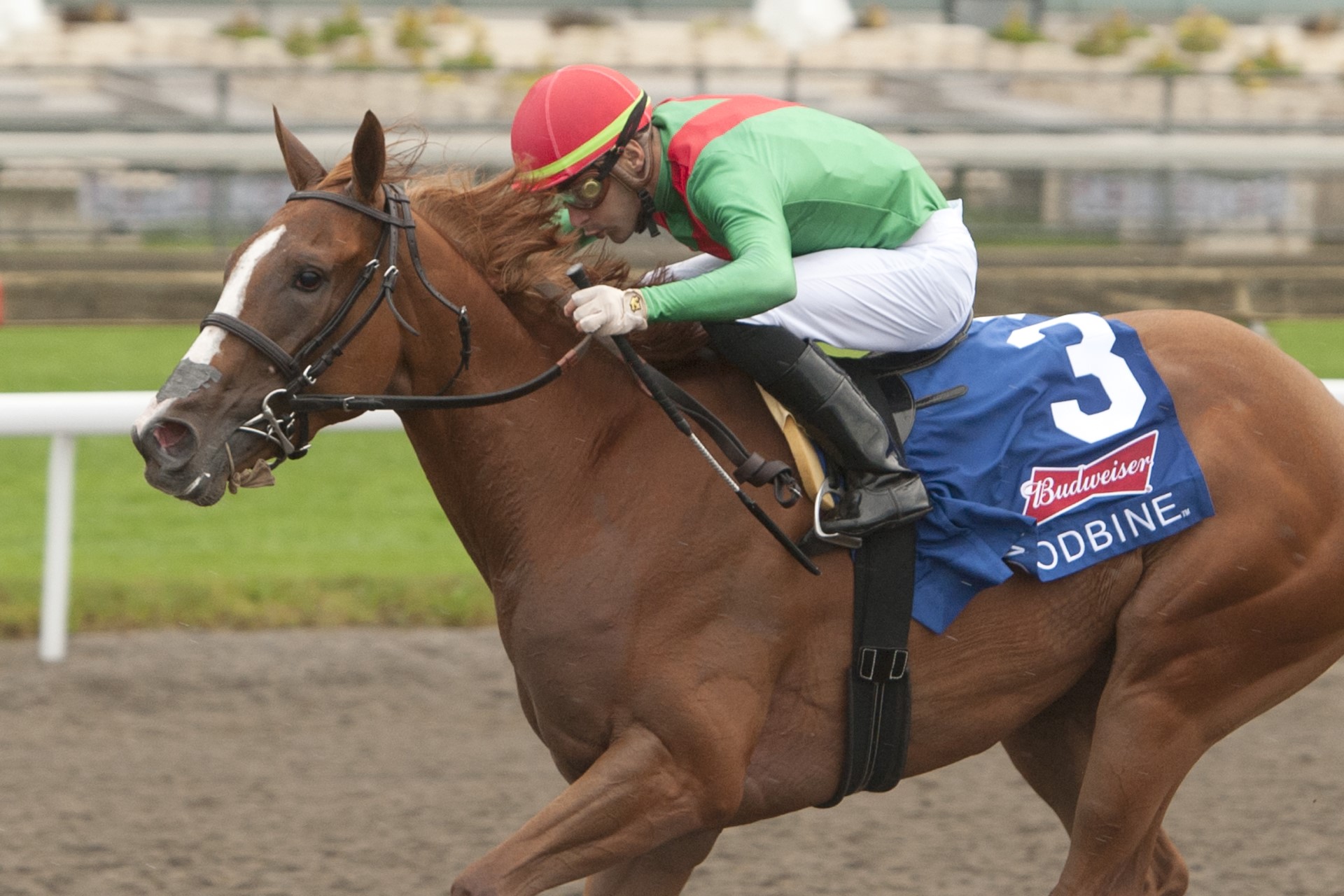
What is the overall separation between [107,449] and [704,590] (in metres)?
5.96

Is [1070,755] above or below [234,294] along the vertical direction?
below

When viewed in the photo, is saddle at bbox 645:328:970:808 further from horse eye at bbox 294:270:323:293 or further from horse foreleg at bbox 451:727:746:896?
horse eye at bbox 294:270:323:293

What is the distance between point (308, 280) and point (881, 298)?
1001 mm

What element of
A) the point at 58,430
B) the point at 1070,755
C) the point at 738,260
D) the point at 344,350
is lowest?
the point at 58,430

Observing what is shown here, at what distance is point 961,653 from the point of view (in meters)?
3.09

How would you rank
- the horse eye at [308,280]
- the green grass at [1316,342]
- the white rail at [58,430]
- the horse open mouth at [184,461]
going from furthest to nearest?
1. the green grass at [1316,342]
2. the white rail at [58,430]
3. the horse eye at [308,280]
4. the horse open mouth at [184,461]

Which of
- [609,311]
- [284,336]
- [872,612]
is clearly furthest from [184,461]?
[872,612]

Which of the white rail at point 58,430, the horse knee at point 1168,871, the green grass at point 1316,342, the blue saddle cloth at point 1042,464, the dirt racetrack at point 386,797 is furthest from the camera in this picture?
the green grass at point 1316,342

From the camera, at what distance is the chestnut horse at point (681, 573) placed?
2758 mm

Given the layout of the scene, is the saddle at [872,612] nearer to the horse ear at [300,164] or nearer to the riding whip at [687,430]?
the riding whip at [687,430]

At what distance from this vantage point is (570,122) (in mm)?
2918

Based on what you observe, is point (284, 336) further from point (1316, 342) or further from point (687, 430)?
point (1316, 342)

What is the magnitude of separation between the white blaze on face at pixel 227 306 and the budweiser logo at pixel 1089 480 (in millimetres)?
1396

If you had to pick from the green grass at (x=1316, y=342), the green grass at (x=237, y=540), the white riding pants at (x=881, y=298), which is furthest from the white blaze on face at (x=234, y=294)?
the green grass at (x=1316, y=342)
